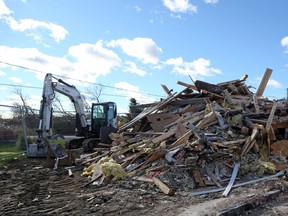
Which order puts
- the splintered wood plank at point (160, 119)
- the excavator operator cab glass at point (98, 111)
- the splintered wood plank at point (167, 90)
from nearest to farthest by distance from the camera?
the splintered wood plank at point (160, 119) → the splintered wood plank at point (167, 90) → the excavator operator cab glass at point (98, 111)

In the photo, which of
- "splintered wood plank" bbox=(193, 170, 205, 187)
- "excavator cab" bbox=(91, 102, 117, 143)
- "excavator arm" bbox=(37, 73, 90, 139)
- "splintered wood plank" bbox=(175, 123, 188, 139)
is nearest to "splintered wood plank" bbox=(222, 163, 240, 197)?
"splintered wood plank" bbox=(193, 170, 205, 187)

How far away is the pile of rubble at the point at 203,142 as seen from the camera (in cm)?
859

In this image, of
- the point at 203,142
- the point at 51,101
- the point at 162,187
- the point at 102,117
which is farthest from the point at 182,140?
the point at 102,117

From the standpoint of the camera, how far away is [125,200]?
271 inches

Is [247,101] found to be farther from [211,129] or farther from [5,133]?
[5,133]

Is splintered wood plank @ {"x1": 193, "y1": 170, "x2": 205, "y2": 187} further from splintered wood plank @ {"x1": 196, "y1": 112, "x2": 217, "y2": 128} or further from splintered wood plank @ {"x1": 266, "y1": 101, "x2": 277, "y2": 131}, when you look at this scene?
splintered wood plank @ {"x1": 266, "y1": 101, "x2": 277, "y2": 131}

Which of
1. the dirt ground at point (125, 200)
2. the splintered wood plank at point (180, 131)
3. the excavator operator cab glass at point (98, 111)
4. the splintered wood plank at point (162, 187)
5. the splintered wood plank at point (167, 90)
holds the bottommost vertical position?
the dirt ground at point (125, 200)

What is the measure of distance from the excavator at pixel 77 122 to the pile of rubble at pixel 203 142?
1.58m

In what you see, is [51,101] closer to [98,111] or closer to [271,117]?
[98,111]

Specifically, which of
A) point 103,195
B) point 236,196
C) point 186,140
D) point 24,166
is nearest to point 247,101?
point 186,140

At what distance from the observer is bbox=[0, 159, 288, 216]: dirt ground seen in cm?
613

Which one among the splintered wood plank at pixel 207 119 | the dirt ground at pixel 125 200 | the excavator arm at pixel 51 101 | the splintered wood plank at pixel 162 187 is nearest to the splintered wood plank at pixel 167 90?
the splintered wood plank at pixel 207 119

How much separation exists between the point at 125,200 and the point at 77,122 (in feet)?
35.4

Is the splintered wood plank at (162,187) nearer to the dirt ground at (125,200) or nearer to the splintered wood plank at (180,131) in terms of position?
the dirt ground at (125,200)
